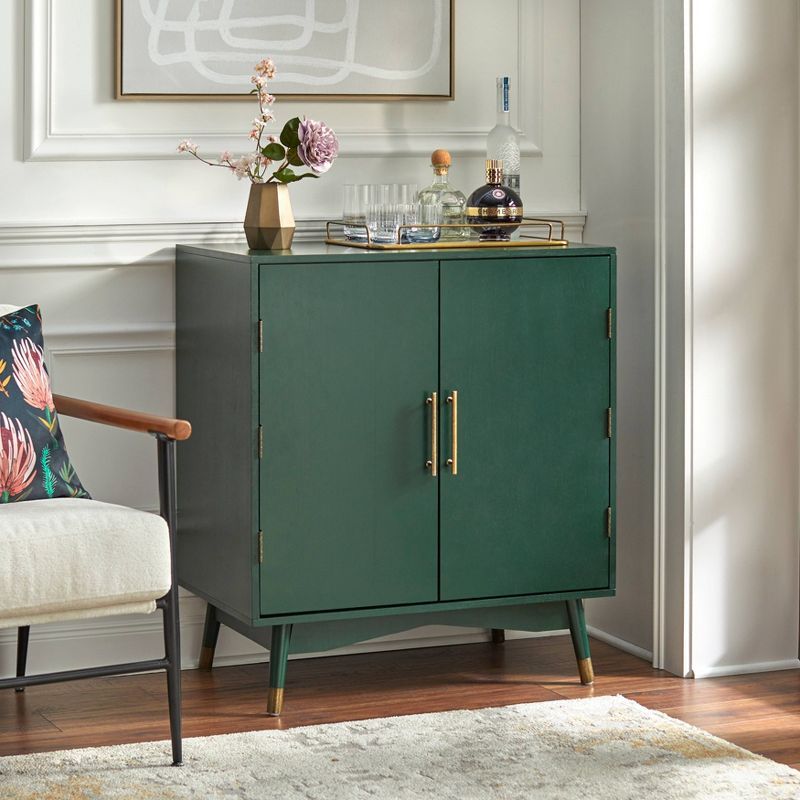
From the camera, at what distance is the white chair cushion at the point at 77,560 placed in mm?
2443

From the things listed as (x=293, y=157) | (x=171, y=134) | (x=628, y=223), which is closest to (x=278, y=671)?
(x=293, y=157)

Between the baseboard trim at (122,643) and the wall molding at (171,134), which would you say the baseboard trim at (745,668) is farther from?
the wall molding at (171,134)

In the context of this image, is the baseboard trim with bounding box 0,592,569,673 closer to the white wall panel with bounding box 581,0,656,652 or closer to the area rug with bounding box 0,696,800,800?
the area rug with bounding box 0,696,800,800

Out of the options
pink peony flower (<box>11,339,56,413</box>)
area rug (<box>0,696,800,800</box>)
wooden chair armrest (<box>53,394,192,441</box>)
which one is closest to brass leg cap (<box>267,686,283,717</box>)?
area rug (<box>0,696,800,800</box>)

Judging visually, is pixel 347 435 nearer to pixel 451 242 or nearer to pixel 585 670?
pixel 451 242

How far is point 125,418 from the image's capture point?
2686mm

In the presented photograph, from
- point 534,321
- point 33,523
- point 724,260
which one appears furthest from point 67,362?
point 724,260

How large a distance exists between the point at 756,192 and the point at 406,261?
2.78 feet

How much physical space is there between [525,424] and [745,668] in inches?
31.7

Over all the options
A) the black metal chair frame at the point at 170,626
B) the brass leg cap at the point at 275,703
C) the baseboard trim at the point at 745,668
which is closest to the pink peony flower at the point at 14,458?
the black metal chair frame at the point at 170,626

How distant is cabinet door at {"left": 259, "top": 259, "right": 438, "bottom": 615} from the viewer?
2.88 meters

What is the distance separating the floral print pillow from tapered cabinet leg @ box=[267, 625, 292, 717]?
51 centimetres

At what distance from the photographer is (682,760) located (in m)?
2.65

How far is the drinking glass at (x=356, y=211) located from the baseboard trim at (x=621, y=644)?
118 cm
